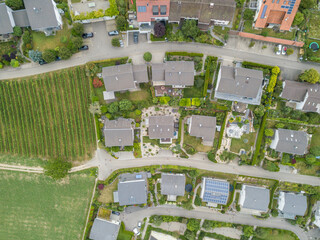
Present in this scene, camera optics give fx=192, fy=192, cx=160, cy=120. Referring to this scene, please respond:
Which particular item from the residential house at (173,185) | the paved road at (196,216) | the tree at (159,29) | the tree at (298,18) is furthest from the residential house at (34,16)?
the tree at (298,18)

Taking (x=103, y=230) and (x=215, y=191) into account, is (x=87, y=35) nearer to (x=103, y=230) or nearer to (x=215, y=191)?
(x=103, y=230)

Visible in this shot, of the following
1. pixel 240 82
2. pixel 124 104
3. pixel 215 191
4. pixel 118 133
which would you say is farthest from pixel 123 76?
pixel 215 191

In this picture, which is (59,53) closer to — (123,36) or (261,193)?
(123,36)

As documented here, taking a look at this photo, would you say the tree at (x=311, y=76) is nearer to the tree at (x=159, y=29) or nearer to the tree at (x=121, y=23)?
the tree at (x=159, y=29)

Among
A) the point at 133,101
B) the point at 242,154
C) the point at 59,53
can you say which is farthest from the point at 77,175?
the point at 242,154

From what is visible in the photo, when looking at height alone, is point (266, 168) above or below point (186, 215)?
above

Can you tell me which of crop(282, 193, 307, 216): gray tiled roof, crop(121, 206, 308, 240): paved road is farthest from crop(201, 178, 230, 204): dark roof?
crop(282, 193, 307, 216): gray tiled roof

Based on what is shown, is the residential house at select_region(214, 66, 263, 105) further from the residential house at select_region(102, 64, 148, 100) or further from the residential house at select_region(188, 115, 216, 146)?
the residential house at select_region(102, 64, 148, 100)
